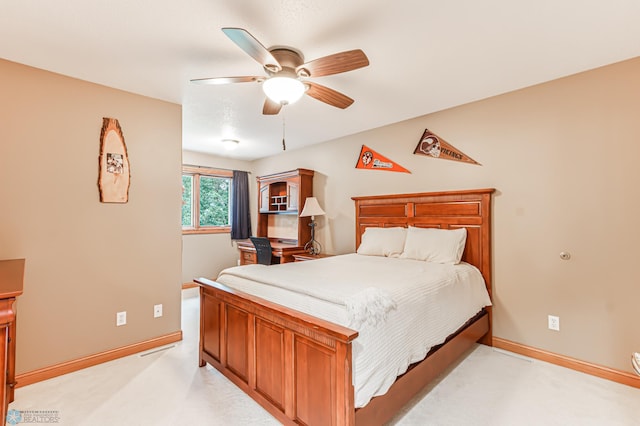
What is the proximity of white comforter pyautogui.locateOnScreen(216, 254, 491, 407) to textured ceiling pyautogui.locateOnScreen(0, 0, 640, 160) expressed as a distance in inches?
63.2

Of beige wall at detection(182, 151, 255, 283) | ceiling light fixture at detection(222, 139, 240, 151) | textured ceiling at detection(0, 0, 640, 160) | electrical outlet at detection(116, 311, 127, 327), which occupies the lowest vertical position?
electrical outlet at detection(116, 311, 127, 327)

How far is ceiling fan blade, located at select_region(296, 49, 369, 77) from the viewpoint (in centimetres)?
166

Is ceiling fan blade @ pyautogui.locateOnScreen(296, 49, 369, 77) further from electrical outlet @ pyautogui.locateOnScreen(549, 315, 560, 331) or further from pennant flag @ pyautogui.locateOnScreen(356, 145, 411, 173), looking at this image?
electrical outlet @ pyautogui.locateOnScreen(549, 315, 560, 331)

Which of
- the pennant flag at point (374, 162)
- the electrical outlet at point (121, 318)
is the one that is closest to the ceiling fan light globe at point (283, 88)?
the pennant flag at point (374, 162)

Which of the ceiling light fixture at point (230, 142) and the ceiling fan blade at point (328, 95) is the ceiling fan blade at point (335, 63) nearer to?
the ceiling fan blade at point (328, 95)

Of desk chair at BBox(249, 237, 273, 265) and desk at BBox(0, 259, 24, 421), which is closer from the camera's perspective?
desk at BBox(0, 259, 24, 421)

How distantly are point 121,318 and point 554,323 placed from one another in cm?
381

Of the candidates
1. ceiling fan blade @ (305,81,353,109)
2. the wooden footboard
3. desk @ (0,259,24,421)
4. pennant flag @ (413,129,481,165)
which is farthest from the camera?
pennant flag @ (413,129,481,165)

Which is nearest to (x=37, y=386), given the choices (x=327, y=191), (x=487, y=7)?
(x=327, y=191)

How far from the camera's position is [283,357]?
1.68 m

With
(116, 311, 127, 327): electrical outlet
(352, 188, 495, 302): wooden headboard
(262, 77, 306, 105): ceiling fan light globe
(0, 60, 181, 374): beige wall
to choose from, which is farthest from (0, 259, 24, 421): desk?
(352, 188, 495, 302): wooden headboard

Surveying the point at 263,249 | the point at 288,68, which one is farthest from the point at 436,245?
the point at 263,249

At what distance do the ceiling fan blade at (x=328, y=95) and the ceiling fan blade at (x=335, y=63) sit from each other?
185 millimetres

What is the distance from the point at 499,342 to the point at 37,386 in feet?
12.6
